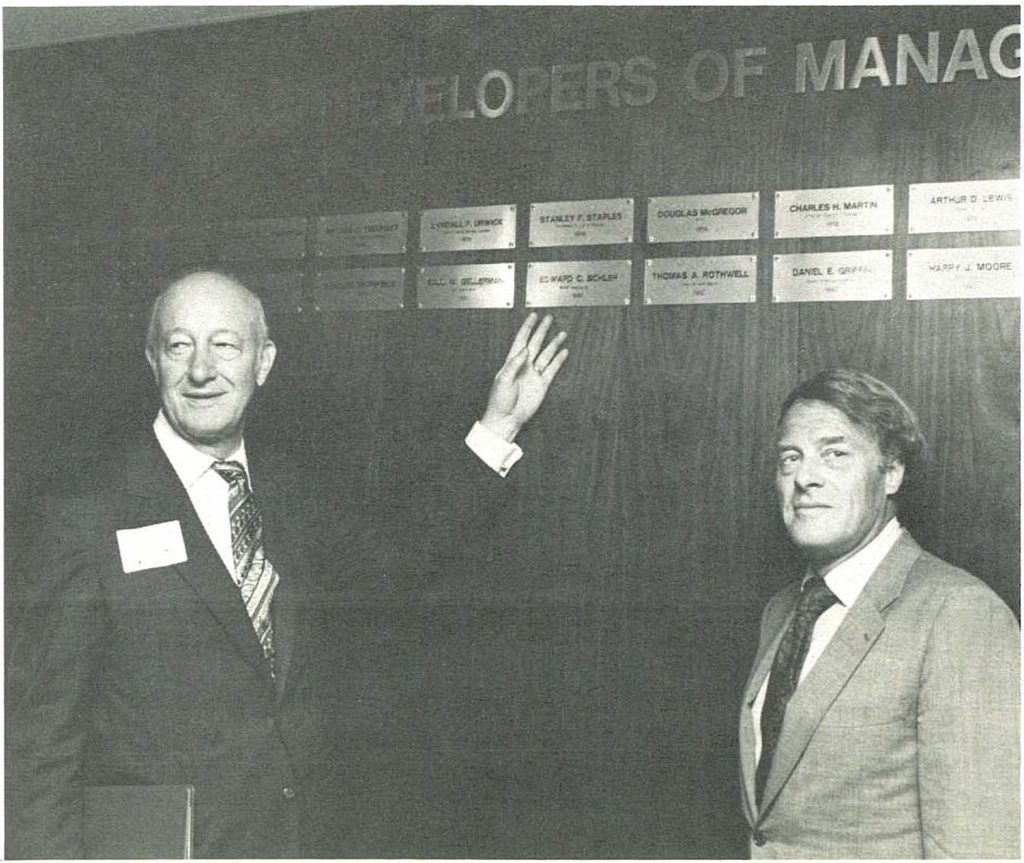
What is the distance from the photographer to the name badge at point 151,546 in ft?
9.33

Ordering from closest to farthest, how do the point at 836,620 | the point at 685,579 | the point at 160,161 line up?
the point at 836,620 → the point at 685,579 → the point at 160,161

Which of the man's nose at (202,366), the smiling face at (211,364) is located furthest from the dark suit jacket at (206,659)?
the man's nose at (202,366)

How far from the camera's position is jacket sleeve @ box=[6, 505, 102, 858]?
2.77 metres

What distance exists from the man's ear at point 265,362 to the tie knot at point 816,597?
1.44 m

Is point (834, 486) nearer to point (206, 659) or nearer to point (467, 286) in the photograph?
point (467, 286)

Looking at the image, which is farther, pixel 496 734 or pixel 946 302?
pixel 496 734

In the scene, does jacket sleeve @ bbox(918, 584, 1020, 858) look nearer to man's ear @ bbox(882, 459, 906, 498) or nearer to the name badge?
man's ear @ bbox(882, 459, 906, 498)

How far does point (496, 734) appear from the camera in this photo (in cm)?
286

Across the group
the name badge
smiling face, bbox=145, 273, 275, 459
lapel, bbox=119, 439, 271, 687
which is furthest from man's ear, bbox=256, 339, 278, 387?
the name badge

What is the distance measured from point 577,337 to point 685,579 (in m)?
0.65

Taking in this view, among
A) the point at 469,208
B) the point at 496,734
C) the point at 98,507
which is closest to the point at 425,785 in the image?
the point at 496,734

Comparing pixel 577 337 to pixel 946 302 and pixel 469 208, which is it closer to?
pixel 469 208

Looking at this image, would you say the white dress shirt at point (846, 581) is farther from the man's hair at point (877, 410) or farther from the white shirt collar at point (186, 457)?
the white shirt collar at point (186, 457)

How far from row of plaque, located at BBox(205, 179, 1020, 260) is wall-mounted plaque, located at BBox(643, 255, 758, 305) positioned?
0.06m
